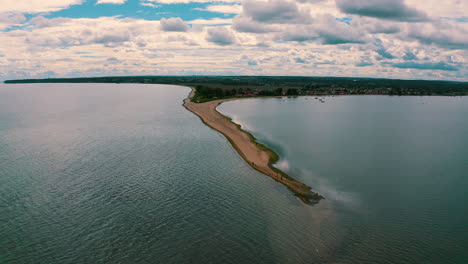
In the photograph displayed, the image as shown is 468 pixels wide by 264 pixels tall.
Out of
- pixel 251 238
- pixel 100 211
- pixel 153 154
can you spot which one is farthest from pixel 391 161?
pixel 100 211

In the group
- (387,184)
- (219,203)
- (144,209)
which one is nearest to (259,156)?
(219,203)

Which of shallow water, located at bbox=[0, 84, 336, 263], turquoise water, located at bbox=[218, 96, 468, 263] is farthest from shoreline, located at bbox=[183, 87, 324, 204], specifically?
turquoise water, located at bbox=[218, 96, 468, 263]

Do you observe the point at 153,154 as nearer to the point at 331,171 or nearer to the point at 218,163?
the point at 218,163

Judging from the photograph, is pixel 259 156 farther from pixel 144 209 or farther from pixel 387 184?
pixel 144 209

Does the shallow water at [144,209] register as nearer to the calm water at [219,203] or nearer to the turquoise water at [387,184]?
the calm water at [219,203]

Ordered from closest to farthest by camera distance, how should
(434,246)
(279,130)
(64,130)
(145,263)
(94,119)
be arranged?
(145,263) → (434,246) → (64,130) → (279,130) → (94,119)

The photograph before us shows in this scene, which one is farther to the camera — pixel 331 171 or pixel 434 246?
pixel 331 171

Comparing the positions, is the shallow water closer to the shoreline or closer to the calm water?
the calm water
